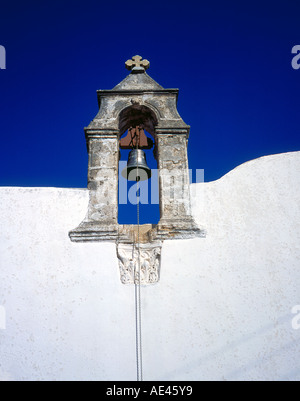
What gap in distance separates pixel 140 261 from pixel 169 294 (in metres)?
0.41

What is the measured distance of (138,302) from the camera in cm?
300

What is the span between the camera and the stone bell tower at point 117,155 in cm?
328

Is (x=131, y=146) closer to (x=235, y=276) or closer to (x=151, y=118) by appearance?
(x=151, y=118)

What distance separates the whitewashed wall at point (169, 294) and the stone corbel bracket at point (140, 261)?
72 millimetres

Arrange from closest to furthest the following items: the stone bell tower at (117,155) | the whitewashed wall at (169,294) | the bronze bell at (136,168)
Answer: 1. the whitewashed wall at (169,294)
2. the stone bell tower at (117,155)
3. the bronze bell at (136,168)

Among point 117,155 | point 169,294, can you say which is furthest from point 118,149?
point 169,294

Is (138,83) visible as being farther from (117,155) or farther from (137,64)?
(117,155)

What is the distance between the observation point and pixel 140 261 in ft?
10.6

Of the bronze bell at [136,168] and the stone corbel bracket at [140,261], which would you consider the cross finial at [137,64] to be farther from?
the stone corbel bracket at [140,261]

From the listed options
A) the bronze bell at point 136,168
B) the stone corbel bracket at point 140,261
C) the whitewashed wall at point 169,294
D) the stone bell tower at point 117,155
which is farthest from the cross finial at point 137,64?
the stone corbel bracket at point 140,261

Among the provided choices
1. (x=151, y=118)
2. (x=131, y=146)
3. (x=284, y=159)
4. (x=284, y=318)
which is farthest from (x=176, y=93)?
(x=284, y=318)

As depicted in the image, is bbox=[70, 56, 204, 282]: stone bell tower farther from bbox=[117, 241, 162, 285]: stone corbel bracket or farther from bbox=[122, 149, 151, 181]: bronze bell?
bbox=[122, 149, 151, 181]: bronze bell

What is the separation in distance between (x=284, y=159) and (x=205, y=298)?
67.8 inches

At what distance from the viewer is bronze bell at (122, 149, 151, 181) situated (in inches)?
154
